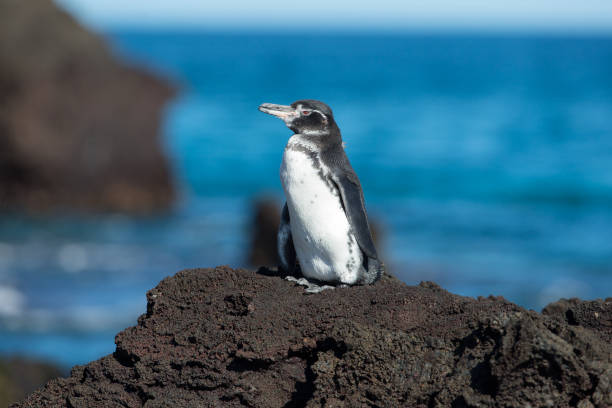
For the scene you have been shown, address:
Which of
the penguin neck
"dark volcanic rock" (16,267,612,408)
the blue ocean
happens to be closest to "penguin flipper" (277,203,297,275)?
the penguin neck

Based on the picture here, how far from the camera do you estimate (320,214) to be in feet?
16.6

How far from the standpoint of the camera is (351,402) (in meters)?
3.83

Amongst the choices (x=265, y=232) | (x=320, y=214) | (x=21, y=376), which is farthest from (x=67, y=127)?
(x=320, y=214)

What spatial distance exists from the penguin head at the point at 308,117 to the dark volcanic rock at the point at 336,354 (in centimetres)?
114

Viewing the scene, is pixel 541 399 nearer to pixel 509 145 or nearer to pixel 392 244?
pixel 392 244

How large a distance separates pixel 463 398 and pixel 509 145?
1250 inches

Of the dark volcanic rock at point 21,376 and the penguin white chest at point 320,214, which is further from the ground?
the penguin white chest at point 320,214

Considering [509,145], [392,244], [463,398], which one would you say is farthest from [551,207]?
[463,398]

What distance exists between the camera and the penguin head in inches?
203

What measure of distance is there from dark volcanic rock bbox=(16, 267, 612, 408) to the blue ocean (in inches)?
271

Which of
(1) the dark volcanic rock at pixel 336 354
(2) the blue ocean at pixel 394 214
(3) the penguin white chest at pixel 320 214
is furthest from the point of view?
(2) the blue ocean at pixel 394 214

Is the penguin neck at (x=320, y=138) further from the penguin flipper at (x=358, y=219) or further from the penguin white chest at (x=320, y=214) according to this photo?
the penguin flipper at (x=358, y=219)

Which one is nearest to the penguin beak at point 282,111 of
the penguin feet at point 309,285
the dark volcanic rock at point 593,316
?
the penguin feet at point 309,285

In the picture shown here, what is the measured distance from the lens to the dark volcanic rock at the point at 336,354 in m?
3.54
